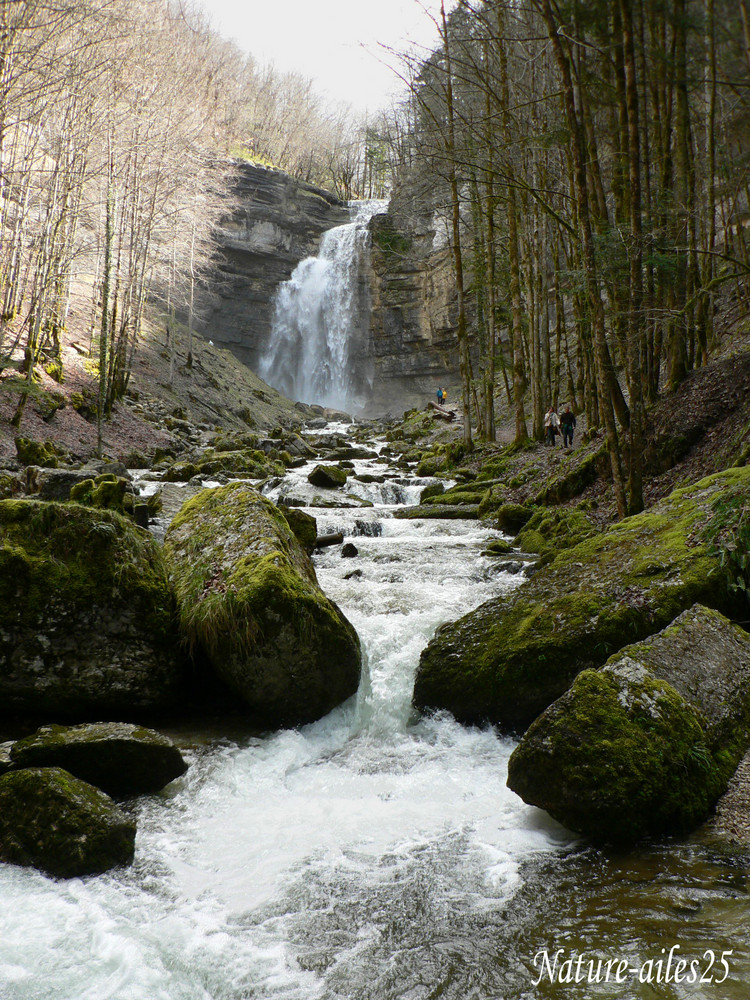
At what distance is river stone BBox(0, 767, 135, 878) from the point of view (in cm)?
308

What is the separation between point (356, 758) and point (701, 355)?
10.7 m

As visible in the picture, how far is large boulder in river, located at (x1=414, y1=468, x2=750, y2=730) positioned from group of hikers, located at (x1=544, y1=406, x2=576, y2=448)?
11096mm

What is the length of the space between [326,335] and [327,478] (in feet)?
109

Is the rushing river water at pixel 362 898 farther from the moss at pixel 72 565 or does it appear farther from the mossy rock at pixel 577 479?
the mossy rock at pixel 577 479

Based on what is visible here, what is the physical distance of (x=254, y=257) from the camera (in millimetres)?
47625

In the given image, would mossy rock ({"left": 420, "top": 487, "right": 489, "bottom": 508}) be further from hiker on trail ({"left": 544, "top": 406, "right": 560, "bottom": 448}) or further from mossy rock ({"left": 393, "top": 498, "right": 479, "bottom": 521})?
hiker on trail ({"left": 544, "top": 406, "right": 560, "bottom": 448})

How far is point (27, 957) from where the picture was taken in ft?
8.52

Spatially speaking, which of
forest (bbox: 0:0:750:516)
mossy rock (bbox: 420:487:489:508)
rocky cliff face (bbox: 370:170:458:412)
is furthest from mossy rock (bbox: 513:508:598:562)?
rocky cliff face (bbox: 370:170:458:412)

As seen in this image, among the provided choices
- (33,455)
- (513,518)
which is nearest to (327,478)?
(513,518)

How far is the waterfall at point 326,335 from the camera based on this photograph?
1839 inches

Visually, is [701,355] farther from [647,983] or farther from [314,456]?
[314,456]

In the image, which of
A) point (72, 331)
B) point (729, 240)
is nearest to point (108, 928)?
point (729, 240)

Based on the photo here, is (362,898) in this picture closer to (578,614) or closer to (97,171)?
(578,614)

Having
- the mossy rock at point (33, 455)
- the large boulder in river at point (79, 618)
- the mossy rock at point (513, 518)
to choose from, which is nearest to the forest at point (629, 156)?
the mossy rock at point (513, 518)
